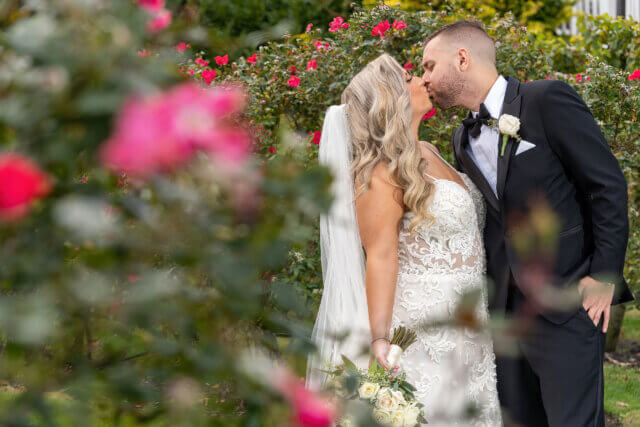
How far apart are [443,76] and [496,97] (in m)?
0.30

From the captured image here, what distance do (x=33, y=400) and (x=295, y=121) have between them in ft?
14.5

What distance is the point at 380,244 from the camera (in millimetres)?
2746

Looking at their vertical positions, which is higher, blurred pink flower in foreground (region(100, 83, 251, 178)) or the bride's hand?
blurred pink flower in foreground (region(100, 83, 251, 178))

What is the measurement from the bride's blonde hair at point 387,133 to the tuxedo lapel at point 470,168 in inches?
12.2

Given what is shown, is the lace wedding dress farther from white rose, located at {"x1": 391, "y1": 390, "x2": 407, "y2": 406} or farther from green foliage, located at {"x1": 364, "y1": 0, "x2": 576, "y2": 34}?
green foliage, located at {"x1": 364, "y1": 0, "x2": 576, "y2": 34}

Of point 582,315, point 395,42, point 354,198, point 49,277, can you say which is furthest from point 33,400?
point 395,42

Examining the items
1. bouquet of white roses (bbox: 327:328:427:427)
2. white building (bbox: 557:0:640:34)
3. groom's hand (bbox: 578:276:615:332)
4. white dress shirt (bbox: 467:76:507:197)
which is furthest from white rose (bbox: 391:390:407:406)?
white building (bbox: 557:0:640:34)

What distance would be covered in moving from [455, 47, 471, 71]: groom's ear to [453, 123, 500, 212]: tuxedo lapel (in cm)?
34

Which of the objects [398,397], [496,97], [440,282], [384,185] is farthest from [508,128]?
[398,397]

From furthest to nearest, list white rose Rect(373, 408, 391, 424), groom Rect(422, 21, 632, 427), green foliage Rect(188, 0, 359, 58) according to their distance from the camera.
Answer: green foliage Rect(188, 0, 359, 58) → groom Rect(422, 21, 632, 427) → white rose Rect(373, 408, 391, 424)

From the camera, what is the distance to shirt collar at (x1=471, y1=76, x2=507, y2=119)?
10.1ft

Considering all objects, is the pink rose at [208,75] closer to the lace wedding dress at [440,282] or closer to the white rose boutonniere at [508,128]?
the lace wedding dress at [440,282]

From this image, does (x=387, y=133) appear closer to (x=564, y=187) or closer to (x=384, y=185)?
(x=384, y=185)

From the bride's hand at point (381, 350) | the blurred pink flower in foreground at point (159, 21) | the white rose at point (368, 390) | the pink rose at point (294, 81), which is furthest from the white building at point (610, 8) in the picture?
the blurred pink flower in foreground at point (159, 21)
